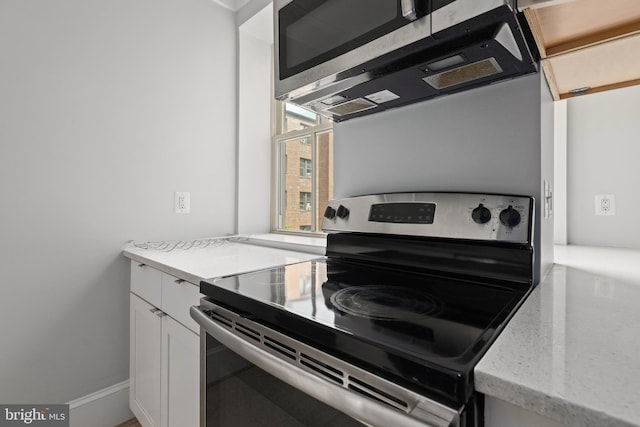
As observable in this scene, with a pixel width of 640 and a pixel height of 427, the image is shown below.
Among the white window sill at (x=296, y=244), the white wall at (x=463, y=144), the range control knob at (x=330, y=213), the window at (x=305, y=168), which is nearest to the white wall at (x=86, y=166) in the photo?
the white window sill at (x=296, y=244)

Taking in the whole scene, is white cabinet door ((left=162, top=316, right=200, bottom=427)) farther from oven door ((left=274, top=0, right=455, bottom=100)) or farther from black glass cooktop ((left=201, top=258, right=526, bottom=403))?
oven door ((left=274, top=0, right=455, bottom=100))

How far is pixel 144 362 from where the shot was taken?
1.49 m

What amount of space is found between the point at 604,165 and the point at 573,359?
1.26 metres

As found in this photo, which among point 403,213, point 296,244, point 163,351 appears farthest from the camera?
point 296,244

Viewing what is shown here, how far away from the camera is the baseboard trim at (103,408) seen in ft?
5.06

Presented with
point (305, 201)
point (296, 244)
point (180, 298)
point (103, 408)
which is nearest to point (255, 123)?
point (305, 201)

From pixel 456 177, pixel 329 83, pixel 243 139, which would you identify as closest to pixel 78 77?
pixel 243 139

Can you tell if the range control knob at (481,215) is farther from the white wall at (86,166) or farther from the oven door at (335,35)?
the white wall at (86,166)

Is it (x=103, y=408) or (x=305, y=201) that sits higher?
(x=305, y=201)

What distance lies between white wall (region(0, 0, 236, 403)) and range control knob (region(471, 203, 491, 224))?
1707 mm

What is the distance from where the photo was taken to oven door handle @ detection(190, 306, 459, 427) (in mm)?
438

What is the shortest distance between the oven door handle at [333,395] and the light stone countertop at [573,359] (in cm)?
10

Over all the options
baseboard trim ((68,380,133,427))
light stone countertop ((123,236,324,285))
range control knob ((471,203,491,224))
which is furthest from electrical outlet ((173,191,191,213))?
range control knob ((471,203,491,224))

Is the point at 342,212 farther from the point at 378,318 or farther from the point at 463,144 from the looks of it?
the point at 378,318
